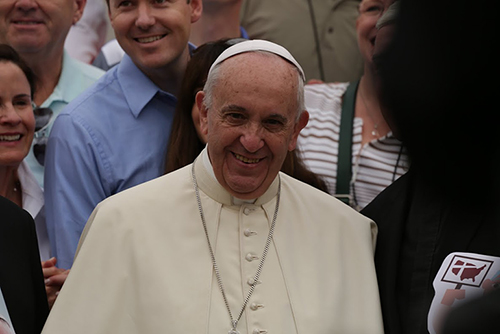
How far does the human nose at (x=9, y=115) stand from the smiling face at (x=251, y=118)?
1090 mm

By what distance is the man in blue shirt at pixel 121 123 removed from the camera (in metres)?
3.79

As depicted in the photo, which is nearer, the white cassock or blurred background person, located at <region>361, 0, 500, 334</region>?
blurred background person, located at <region>361, 0, 500, 334</region>

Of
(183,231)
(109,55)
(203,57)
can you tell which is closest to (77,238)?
(183,231)

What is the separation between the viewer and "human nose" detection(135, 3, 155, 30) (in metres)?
4.12

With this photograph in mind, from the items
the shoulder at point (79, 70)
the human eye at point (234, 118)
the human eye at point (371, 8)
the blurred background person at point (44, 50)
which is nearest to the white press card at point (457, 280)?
the human eye at point (234, 118)

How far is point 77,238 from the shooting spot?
376cm

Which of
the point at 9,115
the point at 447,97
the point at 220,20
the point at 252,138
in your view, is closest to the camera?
the point at 447,97

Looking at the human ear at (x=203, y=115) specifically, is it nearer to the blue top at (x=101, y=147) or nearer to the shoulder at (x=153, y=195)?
the shoulder at (x=153, y=195)

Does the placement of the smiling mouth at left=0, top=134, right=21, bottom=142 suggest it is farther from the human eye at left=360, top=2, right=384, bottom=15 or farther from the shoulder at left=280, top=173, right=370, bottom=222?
the human eye at left=360, top=2, right=384, bottom=15

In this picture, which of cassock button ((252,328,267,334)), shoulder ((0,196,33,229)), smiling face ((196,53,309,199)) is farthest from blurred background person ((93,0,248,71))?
cassock button ((252,328,267,334))

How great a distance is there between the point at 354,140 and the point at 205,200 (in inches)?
51.8

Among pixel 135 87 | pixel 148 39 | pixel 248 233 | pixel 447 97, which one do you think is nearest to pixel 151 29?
pixel 148 39

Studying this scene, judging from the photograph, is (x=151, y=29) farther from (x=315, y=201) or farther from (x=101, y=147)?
(x=315, y=201)

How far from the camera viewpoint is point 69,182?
3.80 meters
